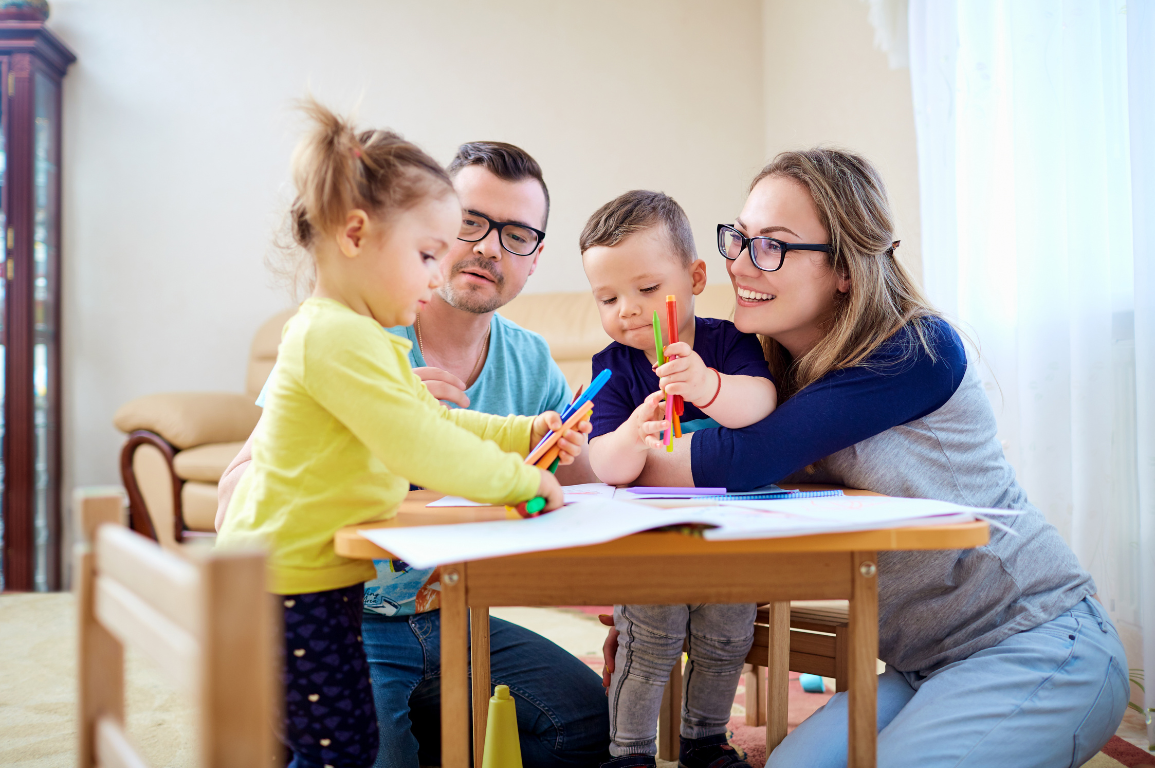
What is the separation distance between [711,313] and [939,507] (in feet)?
7.55

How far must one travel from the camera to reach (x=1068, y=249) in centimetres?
167

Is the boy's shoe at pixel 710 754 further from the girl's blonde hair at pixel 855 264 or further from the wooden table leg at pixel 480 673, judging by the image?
the girl's blonde hair at pixel 855 264

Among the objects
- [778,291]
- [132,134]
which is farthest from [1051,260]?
[132,134]

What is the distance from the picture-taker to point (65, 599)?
300 centimetres

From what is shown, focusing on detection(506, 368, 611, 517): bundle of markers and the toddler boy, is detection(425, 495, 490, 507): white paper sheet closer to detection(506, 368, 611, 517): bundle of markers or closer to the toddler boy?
detection(506, 368, 611, 517): bundle of markers

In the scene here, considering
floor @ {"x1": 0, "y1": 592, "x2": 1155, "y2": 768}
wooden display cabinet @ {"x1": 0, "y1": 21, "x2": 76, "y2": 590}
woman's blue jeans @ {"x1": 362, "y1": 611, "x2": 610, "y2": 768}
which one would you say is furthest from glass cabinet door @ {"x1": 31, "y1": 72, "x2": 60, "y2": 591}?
woman's blue jeans @ {"x1": 362, "y1": 611, "x2": 610, "y2": 768}

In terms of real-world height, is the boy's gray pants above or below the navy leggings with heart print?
below

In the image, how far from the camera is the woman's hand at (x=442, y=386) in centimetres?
108

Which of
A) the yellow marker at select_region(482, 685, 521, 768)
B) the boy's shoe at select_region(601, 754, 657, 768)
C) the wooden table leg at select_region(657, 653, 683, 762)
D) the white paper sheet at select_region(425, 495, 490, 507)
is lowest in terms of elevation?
the wooden table leg at select_region(657, 653, 683, 762)

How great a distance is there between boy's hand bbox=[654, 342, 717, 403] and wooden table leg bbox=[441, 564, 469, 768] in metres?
0.37

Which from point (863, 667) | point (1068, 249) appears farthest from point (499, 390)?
point (1068, 249)

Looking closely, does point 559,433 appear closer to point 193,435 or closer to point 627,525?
point 627,525

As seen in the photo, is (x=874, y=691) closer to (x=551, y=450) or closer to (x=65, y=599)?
(x=551, y=450)

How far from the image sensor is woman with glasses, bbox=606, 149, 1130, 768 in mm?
967
